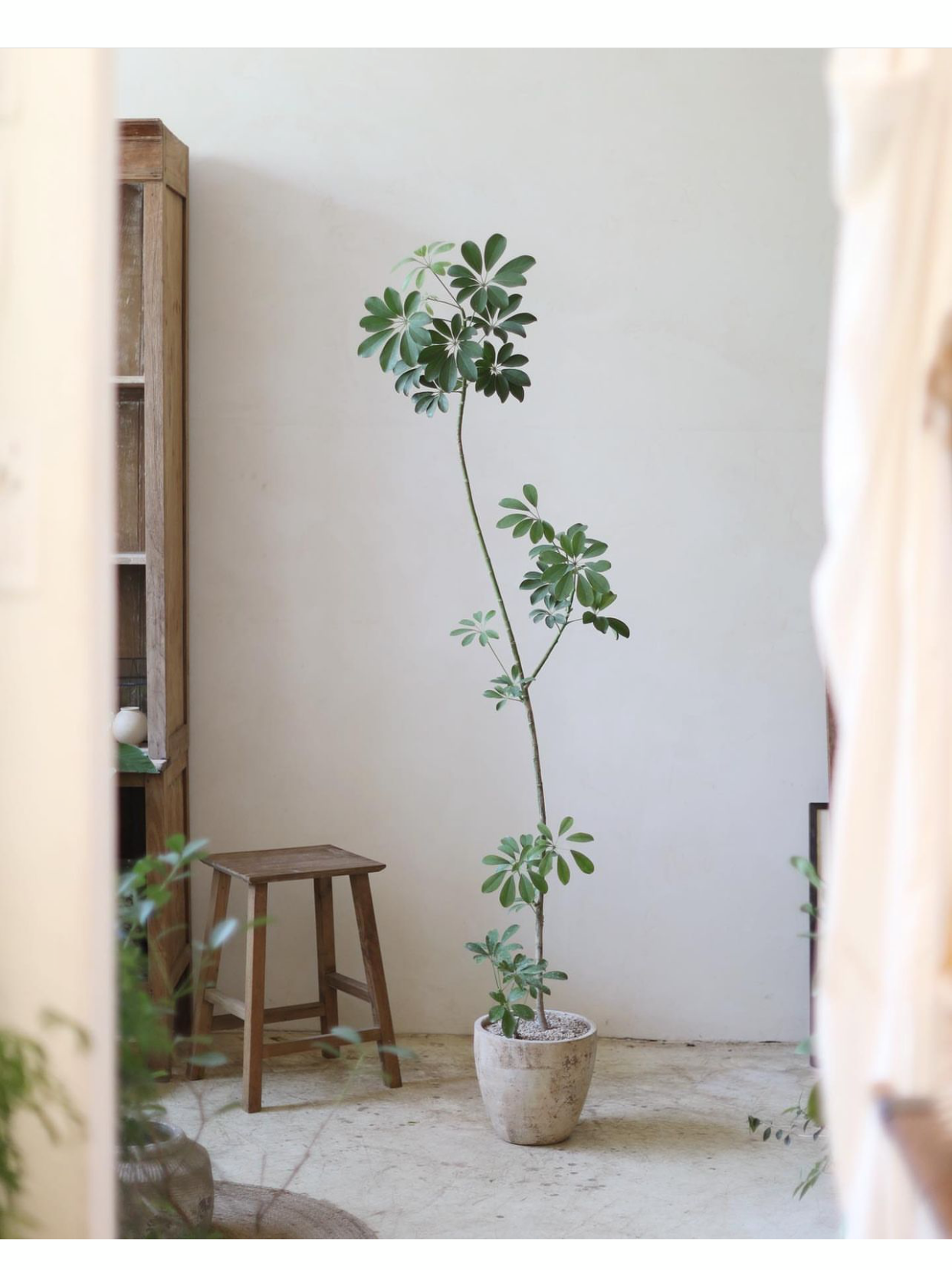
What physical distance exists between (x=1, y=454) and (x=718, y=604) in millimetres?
2811

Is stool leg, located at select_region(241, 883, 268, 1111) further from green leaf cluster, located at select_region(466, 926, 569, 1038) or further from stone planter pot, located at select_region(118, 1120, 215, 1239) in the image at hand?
stone planter pot, located at select_region(118, 1120, 215, 1239)

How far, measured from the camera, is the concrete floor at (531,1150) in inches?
113

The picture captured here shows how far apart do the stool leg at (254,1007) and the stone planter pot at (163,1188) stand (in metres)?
1.06

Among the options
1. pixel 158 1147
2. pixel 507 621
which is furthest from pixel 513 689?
pixel 158 1147

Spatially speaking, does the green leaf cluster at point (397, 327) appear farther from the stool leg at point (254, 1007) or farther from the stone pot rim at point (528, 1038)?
the stone pot rim at point (528, 1038)

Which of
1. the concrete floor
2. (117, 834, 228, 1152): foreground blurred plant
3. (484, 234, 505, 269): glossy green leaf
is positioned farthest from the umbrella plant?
(117, 834, 228, 1152): foreground blurred plant

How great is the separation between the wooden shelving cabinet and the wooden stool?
0.19 m

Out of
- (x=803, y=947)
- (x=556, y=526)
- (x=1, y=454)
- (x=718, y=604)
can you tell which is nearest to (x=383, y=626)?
(x=556, y=526)

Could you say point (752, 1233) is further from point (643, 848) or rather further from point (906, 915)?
point (906, 915)

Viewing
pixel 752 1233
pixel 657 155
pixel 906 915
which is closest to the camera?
pixel 906 915

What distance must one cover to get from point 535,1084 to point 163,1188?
1.22 metres

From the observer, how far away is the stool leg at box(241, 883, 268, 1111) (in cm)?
341

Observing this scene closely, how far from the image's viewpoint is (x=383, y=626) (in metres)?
4.07

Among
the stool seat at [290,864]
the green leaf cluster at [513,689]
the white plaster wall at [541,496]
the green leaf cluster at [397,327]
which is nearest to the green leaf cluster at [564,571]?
the green leaf cluster at [513,689]
